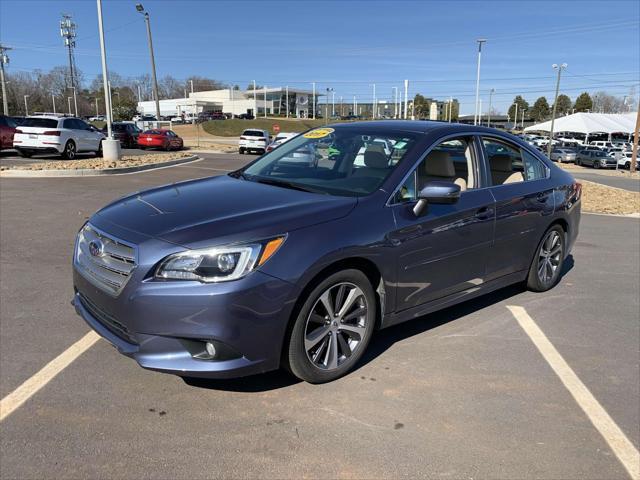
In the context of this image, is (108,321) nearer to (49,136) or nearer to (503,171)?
(503,171)

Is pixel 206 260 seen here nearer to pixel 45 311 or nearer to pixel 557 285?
pixel 45 311

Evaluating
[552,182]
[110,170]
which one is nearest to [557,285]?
[552,182]

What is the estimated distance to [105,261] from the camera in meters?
3.18

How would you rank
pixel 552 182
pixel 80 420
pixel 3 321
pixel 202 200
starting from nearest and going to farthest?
pixel 80 420 → pixel 202 200 → pixel 3 321 → pixel 552 182

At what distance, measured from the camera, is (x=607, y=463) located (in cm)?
277

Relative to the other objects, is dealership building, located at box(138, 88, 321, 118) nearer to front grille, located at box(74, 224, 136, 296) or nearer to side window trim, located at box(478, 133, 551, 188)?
side window trim, located at box(478, 133, 551, 188)

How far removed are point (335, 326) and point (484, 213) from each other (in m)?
1.75

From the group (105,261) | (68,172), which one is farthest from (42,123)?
(105,261)

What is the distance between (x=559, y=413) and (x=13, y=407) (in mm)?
3295

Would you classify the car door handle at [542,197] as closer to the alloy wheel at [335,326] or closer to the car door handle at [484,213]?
the car door handle at [484,213]

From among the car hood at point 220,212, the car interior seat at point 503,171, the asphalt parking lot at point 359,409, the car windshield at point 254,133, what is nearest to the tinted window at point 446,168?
the car interior seat at point 503,171

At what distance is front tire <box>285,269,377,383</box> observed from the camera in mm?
3225

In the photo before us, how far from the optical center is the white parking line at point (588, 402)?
2840 mm

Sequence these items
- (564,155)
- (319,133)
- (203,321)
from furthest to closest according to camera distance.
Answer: (564,155) < (319,133) < (203,321)
